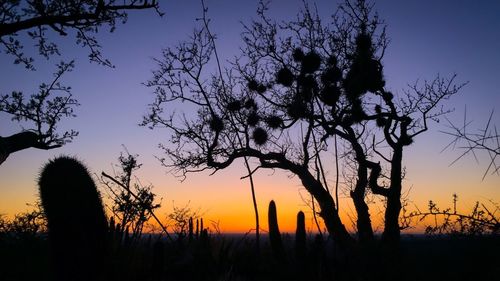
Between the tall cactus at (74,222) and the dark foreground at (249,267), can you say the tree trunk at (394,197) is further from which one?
the tall cactus at (74,222)

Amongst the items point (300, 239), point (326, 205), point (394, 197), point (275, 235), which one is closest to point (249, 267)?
point (300, 239)

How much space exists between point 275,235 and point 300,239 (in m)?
0.95

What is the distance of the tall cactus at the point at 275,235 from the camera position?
4546mm

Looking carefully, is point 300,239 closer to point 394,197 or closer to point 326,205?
point 326,205

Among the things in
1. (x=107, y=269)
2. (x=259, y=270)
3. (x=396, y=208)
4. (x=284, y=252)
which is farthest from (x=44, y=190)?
(x=396, y=208)

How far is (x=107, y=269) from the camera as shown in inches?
118

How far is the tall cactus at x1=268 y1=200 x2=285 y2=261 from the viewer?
4.55 meters

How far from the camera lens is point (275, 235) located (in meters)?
4.98

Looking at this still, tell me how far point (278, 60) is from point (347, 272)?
34.5ft

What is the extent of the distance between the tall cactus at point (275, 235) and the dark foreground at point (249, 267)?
1.04ft

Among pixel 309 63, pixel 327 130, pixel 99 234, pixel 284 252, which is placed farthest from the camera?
pixel 327 130

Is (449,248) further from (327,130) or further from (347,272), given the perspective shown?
(327,130)

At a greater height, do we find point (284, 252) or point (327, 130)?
point (327, 130)

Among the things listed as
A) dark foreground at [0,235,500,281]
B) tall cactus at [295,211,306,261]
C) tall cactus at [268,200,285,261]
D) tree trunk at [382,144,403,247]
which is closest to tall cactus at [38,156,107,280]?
dark foreground at [0,235,500,281]
